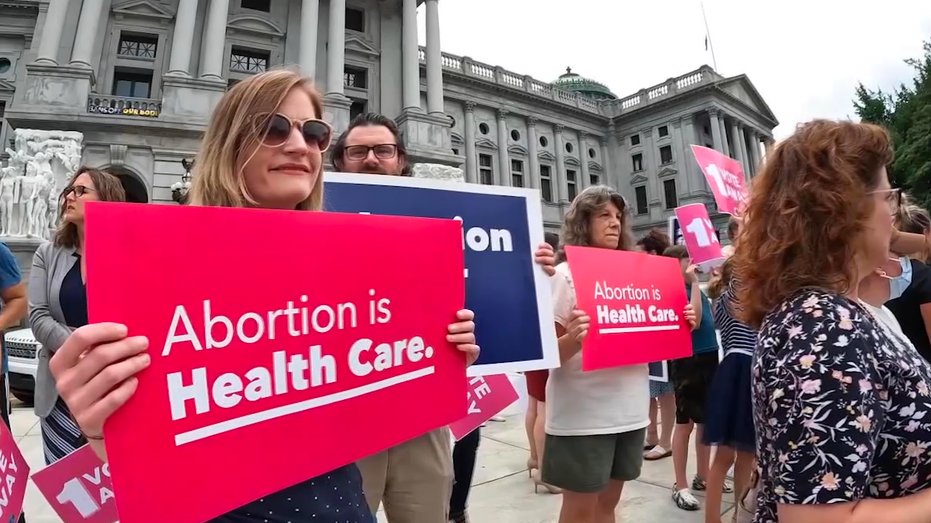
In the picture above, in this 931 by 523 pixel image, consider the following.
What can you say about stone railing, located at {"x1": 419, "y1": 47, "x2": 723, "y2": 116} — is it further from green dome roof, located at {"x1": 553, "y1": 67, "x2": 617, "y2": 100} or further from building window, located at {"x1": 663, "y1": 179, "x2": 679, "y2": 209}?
green dome roof, located at {"x1": 553, "y1": 67, "x2": 617, "y2": 100}

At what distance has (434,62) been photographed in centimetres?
2489

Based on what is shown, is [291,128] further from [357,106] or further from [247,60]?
[247,60]

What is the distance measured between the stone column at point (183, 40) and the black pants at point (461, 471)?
20.6m

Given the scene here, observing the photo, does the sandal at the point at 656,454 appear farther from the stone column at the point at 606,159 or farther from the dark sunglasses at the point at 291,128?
the stone column at the point at 606,159

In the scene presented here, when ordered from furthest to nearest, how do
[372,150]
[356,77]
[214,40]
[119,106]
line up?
[356,77] → [214,40] → [119,106] → [372,150]

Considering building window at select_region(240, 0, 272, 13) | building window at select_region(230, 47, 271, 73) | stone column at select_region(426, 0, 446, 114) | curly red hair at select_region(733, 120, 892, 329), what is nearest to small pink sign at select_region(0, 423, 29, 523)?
curly red hair at select_region(733, 120, 892, 329)

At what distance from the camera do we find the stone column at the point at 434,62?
24.0 meters

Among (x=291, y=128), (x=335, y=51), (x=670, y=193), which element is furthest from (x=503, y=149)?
(x=291, y=128)

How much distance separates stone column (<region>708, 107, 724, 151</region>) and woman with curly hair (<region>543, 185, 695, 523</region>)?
40194 mm

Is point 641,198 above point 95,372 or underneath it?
above

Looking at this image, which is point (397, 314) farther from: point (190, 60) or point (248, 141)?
point (190, 60)

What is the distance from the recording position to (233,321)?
1101 mm

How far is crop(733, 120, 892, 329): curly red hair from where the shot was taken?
128cm

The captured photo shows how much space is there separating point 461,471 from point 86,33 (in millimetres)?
23129
